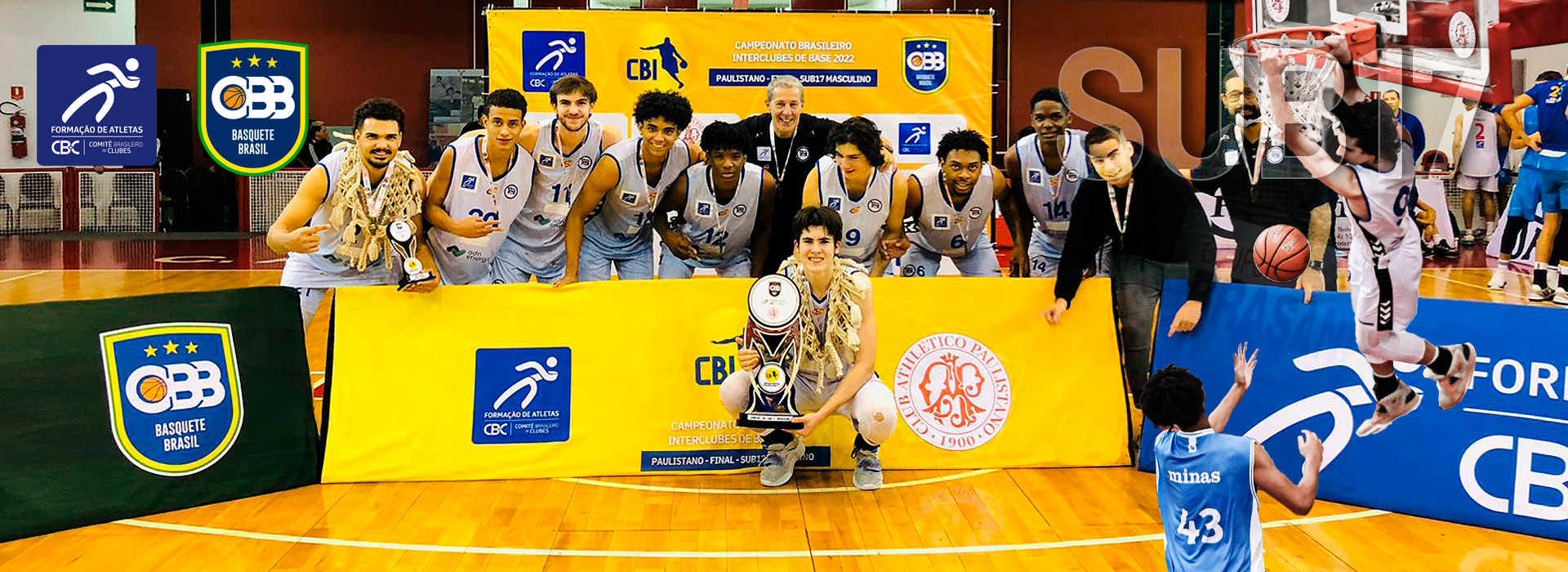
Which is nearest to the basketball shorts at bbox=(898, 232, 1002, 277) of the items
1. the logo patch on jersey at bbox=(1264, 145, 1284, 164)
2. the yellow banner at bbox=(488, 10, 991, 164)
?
the logo patch on jersey at bbox=(1264, 145, 1284, 164)

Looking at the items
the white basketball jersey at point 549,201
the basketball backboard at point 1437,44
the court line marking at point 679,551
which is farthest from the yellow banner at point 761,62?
the court line marking at point 679,551

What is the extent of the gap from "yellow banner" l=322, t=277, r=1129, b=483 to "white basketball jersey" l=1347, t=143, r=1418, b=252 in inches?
56.2

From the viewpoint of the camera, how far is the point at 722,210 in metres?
7.33

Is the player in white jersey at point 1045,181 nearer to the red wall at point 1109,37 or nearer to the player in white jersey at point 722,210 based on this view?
the player in white jersey at point 722,210

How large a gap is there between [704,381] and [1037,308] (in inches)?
67.9

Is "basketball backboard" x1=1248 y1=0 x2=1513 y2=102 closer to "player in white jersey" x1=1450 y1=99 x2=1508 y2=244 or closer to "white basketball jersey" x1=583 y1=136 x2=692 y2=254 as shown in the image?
"white basketball jersey" x1=583 y1=136 x2=692 y2=254

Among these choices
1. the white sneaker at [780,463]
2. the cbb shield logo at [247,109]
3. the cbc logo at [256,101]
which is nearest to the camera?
the white sneaker at [780,463]

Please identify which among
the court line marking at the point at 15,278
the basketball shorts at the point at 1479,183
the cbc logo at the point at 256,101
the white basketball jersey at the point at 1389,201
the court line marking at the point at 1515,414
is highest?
the cbc logo at the point at 256,101

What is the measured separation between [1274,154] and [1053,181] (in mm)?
1192

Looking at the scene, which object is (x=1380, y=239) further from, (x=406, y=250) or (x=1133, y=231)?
(x=406, y=250)

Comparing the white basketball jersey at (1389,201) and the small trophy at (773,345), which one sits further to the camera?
the small trophy at (773,345)

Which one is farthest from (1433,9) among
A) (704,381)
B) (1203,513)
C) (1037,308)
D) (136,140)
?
(136,140)

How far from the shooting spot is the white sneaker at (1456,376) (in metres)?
5.50

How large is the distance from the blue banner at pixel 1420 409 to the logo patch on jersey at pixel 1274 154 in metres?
1.05
